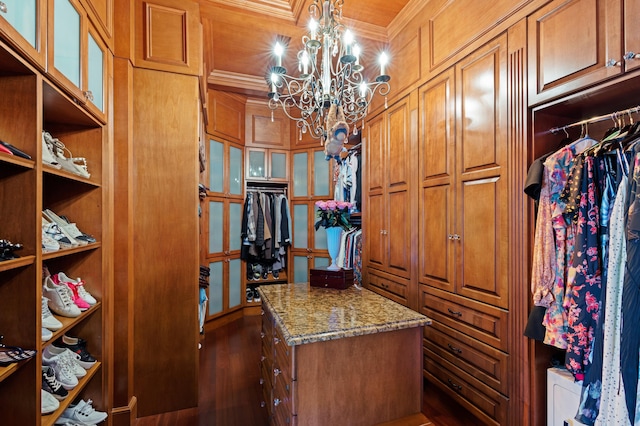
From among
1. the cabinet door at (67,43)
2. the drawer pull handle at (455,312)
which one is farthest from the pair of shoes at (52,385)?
the drawer pull handle at (455,312)

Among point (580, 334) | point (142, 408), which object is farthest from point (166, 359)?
point (580, 334)

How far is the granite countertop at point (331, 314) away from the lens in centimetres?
137

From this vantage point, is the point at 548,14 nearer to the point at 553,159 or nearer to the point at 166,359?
the point at 553,159

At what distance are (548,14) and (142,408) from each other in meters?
3.32

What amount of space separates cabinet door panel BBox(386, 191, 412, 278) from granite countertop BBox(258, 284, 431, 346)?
0.68 meters

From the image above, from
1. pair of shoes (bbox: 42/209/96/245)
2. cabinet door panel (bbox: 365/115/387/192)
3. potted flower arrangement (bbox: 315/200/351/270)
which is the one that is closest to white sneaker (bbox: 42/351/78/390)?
pair of shoes (bbox: 42/209/96/245)

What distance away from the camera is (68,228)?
164 cm

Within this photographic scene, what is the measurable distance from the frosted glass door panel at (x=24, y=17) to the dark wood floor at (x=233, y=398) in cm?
223

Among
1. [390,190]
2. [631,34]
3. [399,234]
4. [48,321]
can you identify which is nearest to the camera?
[631,34]

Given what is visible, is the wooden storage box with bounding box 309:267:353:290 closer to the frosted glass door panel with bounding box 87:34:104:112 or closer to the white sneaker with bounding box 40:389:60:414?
the white sneaker with bounding box 40:389:60:414

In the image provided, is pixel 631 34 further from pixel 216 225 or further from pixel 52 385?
pixel 216 225

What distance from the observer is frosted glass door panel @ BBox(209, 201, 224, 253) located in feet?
12.4

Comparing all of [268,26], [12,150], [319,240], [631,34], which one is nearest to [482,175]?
[631,34]

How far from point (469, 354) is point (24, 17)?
8.80 ft
